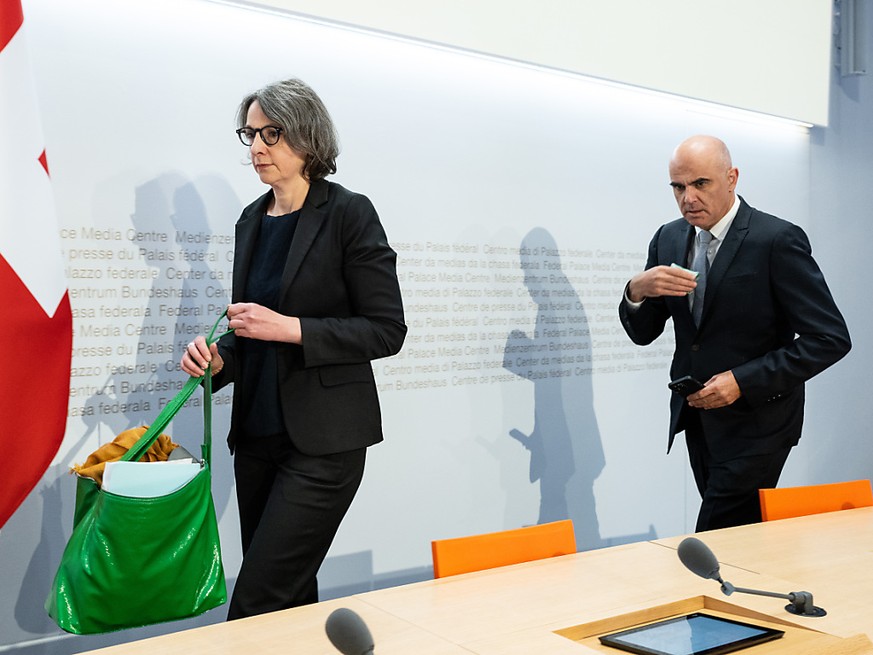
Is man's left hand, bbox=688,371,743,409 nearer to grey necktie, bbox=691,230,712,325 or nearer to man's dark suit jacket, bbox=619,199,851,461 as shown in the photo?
man's dark suit jacket, bbox=619,199,851,461

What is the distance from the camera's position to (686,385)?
9.72 feet

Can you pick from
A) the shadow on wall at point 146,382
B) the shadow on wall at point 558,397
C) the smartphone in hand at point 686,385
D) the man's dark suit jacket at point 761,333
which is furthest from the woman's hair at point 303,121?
the shadow on wall at point 558,397

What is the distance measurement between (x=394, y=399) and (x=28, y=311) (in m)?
1.78

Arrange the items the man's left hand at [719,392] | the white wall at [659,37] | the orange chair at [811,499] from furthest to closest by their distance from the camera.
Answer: the white wall at [659,37] < the man's left hand at [719,392] < the orange chair at [811,499]

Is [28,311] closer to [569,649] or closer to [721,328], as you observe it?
[569,649]

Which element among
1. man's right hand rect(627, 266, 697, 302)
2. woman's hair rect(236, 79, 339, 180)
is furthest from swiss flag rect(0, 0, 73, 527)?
man's right hand rect(627, 266, 697, 302)

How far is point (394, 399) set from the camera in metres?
3.92

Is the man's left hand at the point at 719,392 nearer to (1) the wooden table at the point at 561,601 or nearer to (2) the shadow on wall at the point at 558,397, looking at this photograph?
(1) the wooden table at the point at 561,601

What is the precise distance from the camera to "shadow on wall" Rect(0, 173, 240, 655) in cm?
304

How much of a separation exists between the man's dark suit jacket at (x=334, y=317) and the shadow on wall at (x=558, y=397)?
6.45 feet

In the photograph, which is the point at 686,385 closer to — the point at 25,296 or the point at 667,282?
the point at 667,282

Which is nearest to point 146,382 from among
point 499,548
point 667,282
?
point 499,548

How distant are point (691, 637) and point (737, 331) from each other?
1691mm

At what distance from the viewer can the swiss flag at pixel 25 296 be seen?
7.80 ft
